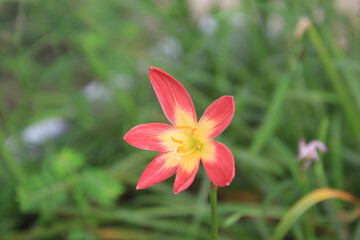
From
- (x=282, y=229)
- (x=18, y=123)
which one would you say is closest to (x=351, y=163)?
(x=282, y=229)

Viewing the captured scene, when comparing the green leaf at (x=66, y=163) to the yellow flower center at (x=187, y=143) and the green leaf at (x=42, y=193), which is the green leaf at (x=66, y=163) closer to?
the green leaf at (x=42, y=193)

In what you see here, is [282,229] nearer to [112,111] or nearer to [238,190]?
[238,190]

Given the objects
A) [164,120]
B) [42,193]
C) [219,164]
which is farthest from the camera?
[164,120]

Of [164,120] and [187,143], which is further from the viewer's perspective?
[164,120]

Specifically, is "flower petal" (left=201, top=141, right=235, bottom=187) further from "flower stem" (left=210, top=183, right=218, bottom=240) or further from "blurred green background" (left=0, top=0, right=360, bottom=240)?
"blurred green background" (left=0, top=0, right=360, bottom=240)

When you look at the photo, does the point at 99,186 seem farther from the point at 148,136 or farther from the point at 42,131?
the point at 42,131

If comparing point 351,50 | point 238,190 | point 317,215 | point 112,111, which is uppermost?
point 351,50

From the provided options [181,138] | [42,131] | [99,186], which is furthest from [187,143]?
[42,131]

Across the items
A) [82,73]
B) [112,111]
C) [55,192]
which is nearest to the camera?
[55,192]
